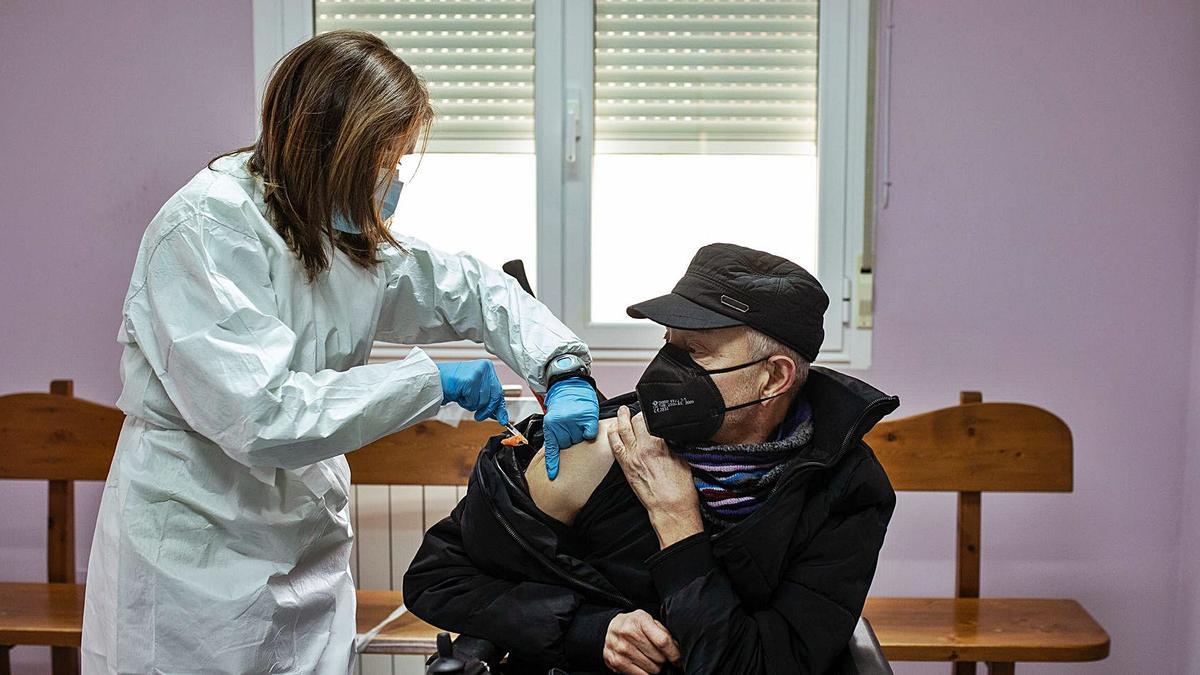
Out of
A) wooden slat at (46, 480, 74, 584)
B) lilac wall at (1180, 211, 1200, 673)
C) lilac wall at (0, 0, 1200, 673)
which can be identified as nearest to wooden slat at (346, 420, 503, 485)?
lilac wall at (0, 0, 1200, 673)

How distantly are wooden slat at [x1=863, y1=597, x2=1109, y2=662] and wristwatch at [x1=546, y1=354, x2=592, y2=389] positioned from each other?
1.02 m

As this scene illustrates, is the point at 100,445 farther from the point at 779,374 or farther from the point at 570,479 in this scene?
the point at 779,374

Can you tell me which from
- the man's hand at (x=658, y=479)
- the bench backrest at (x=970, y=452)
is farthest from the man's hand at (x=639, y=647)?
the bench backrest at (x=970, y=452)

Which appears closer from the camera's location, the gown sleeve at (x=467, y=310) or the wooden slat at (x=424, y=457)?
the gown sleeve at (x=467, y=310)

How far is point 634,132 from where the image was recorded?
2777 millimetres

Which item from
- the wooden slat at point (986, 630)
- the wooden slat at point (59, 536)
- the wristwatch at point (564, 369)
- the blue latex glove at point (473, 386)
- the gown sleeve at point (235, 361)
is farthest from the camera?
the wooden slat at point (59, 536)

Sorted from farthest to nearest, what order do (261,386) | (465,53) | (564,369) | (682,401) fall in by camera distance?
(465,53) < (564,369) < (682,401) < (261,386)

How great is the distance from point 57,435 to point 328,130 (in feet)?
5.02

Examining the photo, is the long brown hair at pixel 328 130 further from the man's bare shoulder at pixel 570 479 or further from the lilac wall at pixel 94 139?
the lilac wall at pixel 94 139

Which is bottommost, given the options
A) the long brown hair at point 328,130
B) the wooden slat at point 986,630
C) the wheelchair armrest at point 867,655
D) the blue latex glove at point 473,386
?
the wooden slat at point 986,630

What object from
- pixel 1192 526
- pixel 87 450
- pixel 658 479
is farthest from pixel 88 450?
pixel 1192 526

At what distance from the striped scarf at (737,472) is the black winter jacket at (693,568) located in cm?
4

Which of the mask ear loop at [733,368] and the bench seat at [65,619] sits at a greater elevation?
the mask ear loop at [733,368]

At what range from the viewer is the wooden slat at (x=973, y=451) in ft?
8.38
